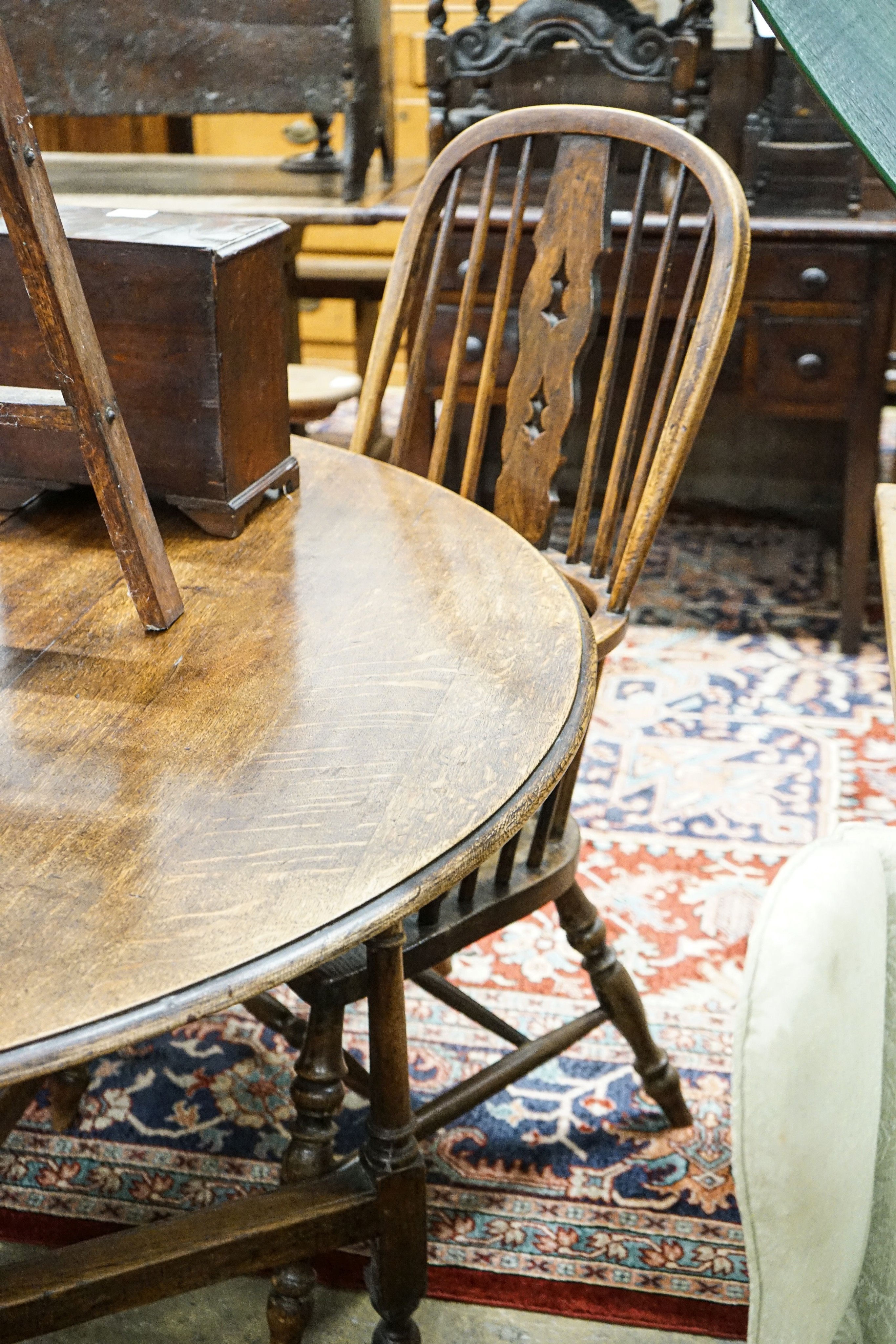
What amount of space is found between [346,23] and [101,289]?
2038mm

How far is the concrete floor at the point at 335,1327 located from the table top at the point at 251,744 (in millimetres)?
773

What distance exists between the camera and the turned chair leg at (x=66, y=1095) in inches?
65.7

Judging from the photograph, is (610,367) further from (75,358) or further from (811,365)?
(811,365)

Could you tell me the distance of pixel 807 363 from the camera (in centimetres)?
277

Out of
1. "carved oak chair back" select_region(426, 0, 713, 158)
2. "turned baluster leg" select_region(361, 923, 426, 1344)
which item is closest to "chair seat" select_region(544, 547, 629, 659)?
"turned baluster leg" select_region(361, 923, 426, 1344)

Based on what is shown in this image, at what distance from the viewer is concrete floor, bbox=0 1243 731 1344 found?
4.66 feet

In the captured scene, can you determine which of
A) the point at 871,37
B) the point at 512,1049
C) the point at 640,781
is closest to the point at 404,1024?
the point at 512,1049

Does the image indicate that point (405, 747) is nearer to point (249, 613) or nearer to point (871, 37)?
point (249, 613)

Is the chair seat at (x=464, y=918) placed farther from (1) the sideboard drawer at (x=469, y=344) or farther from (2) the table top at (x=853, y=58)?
(1) the sideboard drawer at (x=469, y=344)

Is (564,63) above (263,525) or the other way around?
above

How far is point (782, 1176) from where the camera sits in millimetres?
619

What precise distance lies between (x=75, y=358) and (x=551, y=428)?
0.75m

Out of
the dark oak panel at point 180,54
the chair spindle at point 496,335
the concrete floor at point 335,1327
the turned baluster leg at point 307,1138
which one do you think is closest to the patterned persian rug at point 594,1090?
the concrete floor at point 335,1327

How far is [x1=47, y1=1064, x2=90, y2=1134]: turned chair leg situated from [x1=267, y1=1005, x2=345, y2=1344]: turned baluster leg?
47cm
